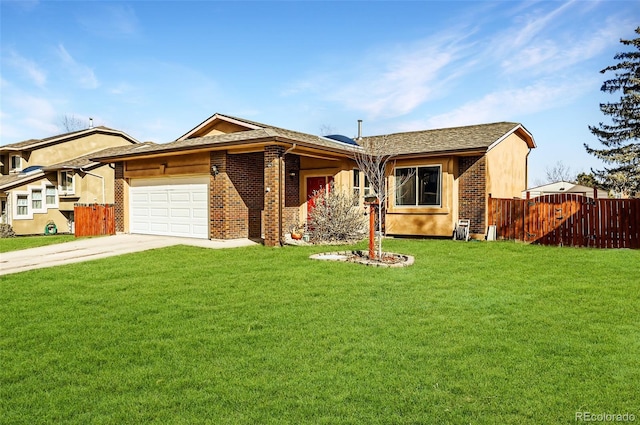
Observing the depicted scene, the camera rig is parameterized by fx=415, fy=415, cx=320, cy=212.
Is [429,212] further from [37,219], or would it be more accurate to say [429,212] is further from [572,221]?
[37,219]

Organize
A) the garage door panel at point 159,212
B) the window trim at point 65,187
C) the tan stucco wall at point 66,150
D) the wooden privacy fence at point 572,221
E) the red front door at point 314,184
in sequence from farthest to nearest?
the tan stucco wall at point 66,150 < the window trim at point 65,187 < the red front door at point 314,184 < the garage door panel at point 159,212 < the wooden privacy fence at point 572,221

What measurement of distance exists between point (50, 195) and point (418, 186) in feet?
78.6

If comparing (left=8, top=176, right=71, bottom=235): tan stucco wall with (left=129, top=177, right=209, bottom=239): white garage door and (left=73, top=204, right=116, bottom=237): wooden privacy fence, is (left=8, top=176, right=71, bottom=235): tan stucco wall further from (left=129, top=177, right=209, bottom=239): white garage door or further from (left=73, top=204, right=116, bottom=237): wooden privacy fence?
(left=129, top=177, right=209, bottom=239): white garage door

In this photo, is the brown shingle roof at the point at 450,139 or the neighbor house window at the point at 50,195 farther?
the neighbor house window at the point at 50,195

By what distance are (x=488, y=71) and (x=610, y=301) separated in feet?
33.8

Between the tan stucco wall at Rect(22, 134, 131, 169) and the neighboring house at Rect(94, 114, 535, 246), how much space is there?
1567 cm

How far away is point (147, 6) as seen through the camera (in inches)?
461

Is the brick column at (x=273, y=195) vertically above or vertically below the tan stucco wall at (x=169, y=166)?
below

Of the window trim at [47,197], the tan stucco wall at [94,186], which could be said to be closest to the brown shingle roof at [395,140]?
the tan stucco wall at [94,186]

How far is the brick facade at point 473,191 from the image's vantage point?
1509 centimetres

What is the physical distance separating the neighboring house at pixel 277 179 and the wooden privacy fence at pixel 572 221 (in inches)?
40.1

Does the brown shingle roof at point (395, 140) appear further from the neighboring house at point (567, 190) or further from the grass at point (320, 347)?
the neighboring house at point (567, 190)

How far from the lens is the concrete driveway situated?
10492 millimetres

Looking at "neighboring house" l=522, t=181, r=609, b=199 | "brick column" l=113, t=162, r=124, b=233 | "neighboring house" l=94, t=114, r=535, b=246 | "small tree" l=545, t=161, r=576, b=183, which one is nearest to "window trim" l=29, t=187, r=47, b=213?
"neighboring house" l=94, t=114, r=535, b=246
